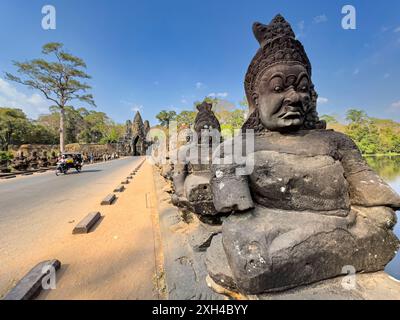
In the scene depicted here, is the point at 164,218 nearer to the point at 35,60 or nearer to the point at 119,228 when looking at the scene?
the point at 119,228

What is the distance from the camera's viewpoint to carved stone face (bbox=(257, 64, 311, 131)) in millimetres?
1382

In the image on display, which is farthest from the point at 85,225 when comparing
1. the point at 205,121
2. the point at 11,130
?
the point at 11,130

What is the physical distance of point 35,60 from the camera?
19109 millimetres

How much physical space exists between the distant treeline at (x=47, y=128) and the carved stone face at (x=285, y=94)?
100 feet

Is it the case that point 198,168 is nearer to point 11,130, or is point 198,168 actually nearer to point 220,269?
point 220,269

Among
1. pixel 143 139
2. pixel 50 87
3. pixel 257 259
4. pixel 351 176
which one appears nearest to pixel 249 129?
pixel 351 176

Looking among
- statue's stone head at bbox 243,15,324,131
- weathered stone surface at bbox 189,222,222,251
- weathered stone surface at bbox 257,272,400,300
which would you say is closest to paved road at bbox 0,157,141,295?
Result: weathered stone surface at bbox 189,222,222,251

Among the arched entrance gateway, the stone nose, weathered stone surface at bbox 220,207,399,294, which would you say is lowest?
weathered stone surface at bbox 220,207,399,294

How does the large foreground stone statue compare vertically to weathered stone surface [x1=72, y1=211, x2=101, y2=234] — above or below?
above

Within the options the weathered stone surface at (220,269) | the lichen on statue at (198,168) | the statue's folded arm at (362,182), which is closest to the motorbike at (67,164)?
the lichen on statue at (198,168)

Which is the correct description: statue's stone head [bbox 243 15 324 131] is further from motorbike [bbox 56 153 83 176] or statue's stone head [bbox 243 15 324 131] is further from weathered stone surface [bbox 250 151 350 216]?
motorbike [bbox 56 153 83 176]

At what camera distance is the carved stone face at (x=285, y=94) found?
54.4 inches

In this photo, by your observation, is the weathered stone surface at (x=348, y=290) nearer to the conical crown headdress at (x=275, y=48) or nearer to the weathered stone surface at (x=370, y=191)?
the weathered stone surface at (x=370, y=191)

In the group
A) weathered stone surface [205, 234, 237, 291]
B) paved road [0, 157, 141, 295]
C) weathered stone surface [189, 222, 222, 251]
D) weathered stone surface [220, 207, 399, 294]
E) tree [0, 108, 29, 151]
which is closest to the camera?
weathered stone surface [220, 207, 399, 294]
